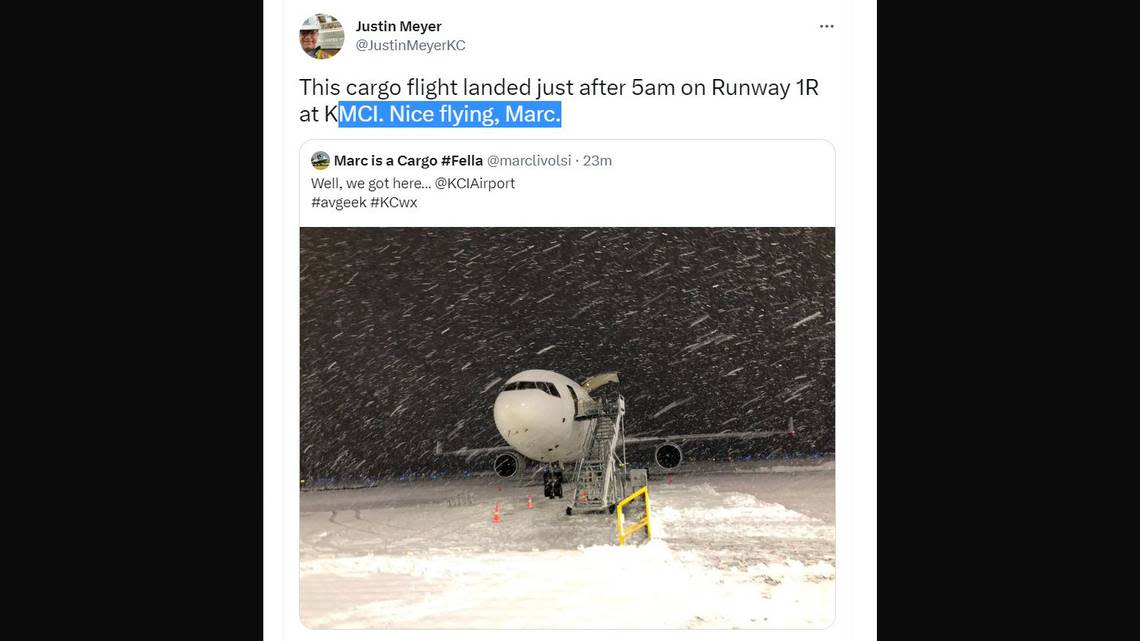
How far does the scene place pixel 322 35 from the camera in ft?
26.5

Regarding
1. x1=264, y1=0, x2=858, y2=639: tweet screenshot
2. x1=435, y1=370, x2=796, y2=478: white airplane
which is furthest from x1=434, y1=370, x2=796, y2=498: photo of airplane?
x1=264, y1=0, x2=858, y2=639: tweet screenshot

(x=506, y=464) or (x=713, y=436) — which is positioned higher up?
(x=713, y=436)

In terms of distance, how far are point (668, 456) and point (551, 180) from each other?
638 inches

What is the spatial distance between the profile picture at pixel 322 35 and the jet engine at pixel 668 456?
17.0 m

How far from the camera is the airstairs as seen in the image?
58.4 feet

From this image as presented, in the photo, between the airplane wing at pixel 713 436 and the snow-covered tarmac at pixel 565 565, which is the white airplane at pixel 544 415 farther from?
the airplane wing at pixel 713 436

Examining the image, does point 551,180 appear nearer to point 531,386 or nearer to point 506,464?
point 531,386

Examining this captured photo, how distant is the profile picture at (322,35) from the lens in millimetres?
8086

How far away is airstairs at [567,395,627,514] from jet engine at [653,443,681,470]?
2887 mm

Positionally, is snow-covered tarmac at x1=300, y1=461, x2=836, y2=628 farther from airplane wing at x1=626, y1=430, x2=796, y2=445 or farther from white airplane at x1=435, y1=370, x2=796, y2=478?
airplane wing at x1=626, y1=430, x2=796, y2=445

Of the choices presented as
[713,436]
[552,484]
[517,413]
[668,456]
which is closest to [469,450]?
[552,484]

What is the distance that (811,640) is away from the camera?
25.3 feet
